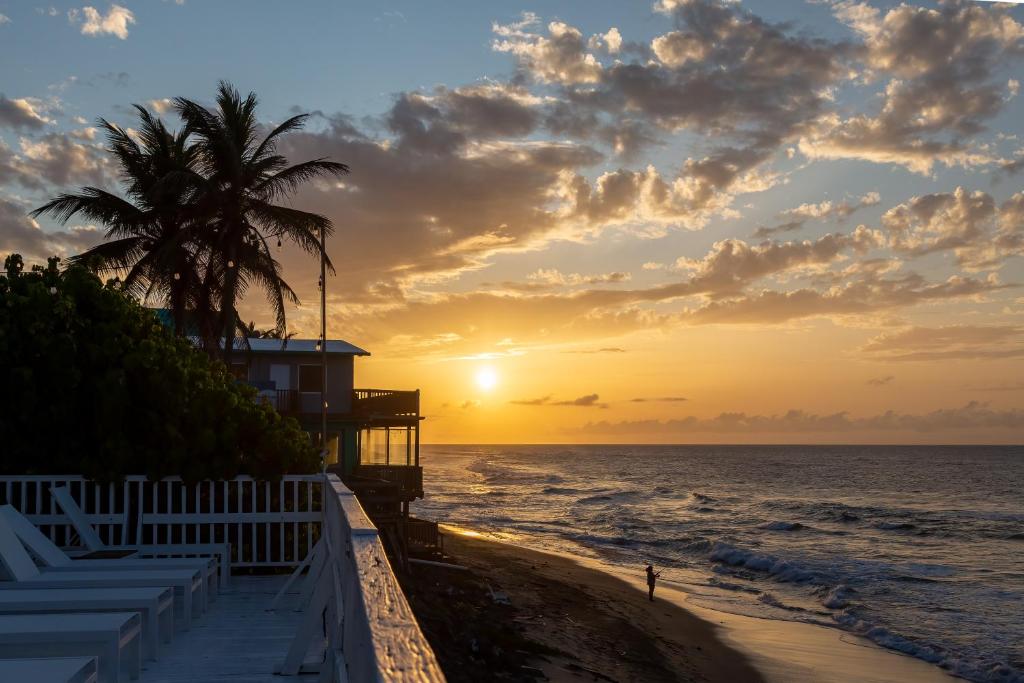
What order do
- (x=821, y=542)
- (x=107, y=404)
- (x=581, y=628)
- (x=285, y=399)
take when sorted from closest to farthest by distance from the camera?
(x=107, y=404) < (x=581, y=628) < (x=285, y=399) < (x=821, y=542)

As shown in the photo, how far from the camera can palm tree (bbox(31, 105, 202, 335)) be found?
2527cm

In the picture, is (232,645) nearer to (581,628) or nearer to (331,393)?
(581,628)

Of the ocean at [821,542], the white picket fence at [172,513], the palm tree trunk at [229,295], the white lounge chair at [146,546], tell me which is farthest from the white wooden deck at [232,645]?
the ocean at [821,542]

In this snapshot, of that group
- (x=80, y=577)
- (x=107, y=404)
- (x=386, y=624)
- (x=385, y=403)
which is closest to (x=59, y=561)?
(x=80, y=577)

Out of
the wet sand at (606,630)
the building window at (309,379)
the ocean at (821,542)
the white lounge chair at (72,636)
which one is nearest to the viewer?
the white lounge chair at (72,636)

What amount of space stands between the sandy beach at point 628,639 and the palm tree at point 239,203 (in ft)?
31.5

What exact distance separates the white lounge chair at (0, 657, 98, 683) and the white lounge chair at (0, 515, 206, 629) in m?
2.43

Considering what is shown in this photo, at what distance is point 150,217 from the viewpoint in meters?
26.0

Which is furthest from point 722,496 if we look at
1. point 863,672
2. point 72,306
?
point 72,306

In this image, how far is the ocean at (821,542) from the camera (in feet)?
83.1

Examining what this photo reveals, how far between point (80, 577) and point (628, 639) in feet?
52.0

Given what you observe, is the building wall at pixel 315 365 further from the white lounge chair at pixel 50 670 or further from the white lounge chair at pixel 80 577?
the white lounge chair at pixel 50 670

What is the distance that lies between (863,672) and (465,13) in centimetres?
1692

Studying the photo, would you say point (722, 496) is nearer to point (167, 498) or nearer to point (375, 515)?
point (375, 515)
